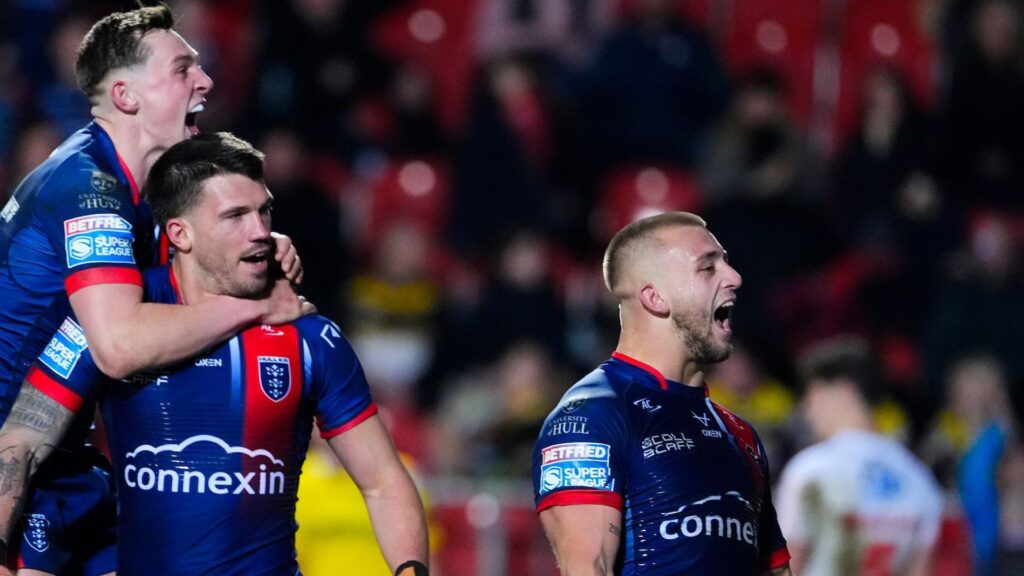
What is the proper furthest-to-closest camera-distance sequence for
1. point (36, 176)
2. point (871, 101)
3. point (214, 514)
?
point (871, 101)
point (36, 176)
point (214, 514)

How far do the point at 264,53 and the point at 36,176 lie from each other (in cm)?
756

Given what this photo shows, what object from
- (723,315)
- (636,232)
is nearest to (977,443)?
(723,315)

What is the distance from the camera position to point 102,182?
487cm

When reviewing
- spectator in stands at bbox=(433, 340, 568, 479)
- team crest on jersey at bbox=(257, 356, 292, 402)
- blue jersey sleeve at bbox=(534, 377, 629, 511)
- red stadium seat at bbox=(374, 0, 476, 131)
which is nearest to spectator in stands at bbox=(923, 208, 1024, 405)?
spectator in stands at bbox=(433, 340, 568, 479)

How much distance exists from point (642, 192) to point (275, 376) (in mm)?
8360

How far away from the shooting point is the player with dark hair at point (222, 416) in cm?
463

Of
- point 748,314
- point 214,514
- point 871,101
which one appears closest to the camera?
point 214,514

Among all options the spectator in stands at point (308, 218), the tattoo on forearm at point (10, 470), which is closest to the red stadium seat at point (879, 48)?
the spectator in stands at point (308, 218)

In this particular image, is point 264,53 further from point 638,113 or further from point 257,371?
point 257,371

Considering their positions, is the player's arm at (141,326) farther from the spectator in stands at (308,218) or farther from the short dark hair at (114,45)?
the spectator in stands at (308,218)

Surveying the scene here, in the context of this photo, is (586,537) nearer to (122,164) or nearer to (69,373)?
(69,373)

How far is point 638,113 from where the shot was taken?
1291 centimetres

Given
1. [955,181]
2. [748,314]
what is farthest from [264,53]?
Result: [955,181]

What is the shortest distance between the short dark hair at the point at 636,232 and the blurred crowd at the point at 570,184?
18.1ft
